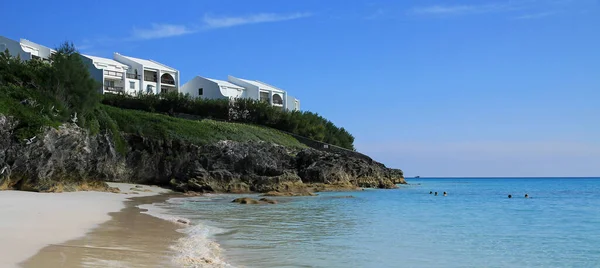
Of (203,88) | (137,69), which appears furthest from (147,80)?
(203,88)

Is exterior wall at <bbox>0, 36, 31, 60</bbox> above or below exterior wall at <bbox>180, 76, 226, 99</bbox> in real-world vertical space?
above

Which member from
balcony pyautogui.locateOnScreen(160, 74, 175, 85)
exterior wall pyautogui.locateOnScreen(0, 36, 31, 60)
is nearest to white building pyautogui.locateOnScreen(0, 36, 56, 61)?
exterior wall pyautogui.locateOnScreen(0, 36, 31, 60)

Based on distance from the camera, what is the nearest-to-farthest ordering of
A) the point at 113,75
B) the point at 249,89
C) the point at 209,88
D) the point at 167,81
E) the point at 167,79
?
the point at 113,75, the point at 167,81, the point at 167,79, the point at 209,88, the point at 249,89

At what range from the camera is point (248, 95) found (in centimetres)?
8212

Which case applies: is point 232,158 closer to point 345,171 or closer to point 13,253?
point 345,171

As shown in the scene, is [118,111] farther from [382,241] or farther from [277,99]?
[277,99]

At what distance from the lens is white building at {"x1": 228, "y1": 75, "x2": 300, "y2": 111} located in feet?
267

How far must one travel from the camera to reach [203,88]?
77.7m

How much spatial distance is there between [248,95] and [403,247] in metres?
71.4

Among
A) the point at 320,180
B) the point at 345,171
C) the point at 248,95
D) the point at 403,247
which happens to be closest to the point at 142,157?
the point at 320,180

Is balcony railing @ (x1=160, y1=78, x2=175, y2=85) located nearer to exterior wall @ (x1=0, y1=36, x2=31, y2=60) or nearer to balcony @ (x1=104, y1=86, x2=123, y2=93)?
balcony @ (x1=104, y1=86, x2=123, y2=93)

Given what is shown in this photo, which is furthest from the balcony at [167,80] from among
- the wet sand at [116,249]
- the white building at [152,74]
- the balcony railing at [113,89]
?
the wet sand at [116,249]

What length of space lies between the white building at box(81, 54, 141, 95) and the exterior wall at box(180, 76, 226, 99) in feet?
33.3

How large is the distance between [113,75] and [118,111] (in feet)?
73.6
